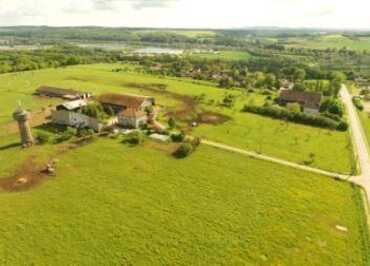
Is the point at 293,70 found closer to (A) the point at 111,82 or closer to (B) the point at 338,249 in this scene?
(A) the point at 111,82

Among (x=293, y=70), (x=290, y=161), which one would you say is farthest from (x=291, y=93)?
(x=293, y=70)

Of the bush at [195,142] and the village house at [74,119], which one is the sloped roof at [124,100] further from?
the bush at [195,142]

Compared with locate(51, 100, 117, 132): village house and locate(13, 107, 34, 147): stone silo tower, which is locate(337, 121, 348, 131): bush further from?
locate(13, 107, 34, 147): stone silo tower

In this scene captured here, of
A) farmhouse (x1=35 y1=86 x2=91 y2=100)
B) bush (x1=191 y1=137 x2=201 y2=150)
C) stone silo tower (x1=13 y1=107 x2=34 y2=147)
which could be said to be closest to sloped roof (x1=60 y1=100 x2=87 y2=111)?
stone silo tower (x1=13 y1=107 x2=34 y2=147)

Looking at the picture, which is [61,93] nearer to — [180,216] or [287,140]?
[287,140]

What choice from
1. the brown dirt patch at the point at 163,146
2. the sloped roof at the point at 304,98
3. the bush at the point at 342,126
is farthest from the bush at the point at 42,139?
the sloped roof at the point at 304,98

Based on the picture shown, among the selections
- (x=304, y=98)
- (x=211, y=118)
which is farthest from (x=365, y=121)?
(x=211, y=118)

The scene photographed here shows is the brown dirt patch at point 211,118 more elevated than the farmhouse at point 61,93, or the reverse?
the farmhouse at point 61,93
